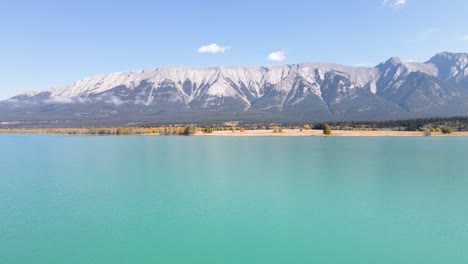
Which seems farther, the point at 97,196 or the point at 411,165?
the point at 411,165

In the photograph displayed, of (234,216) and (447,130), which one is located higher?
(447,130)

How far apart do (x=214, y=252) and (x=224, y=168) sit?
36.8 meters

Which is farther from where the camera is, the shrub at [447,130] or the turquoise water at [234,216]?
the shrub at [447,130]

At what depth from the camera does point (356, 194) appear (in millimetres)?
40625

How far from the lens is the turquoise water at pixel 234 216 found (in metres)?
24.2

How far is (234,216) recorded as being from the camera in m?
32.0

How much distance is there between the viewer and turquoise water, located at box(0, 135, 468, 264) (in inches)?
954

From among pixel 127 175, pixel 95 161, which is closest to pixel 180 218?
pixel 127 175

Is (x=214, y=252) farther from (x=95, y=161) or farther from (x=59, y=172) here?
(x=95, y=161)

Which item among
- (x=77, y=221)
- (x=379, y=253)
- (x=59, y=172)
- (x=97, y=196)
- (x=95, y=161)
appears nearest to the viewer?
(x=379, y=253)

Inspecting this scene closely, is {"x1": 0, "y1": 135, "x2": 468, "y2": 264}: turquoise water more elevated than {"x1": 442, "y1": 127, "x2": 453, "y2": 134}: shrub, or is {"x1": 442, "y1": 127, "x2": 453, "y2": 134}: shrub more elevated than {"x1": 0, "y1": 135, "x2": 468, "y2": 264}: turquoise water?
{"x1": 442, "y1": 127, "x2": 453, "y2": 134}: shrub

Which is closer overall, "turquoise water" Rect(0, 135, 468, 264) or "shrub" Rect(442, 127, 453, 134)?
"turquoise water" Rect(0, 135, 468, 264)

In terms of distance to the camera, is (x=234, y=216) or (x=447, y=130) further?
(x=447, y=130)

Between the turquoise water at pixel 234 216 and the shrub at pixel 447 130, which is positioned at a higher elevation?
the shrub at pixel 447 130
